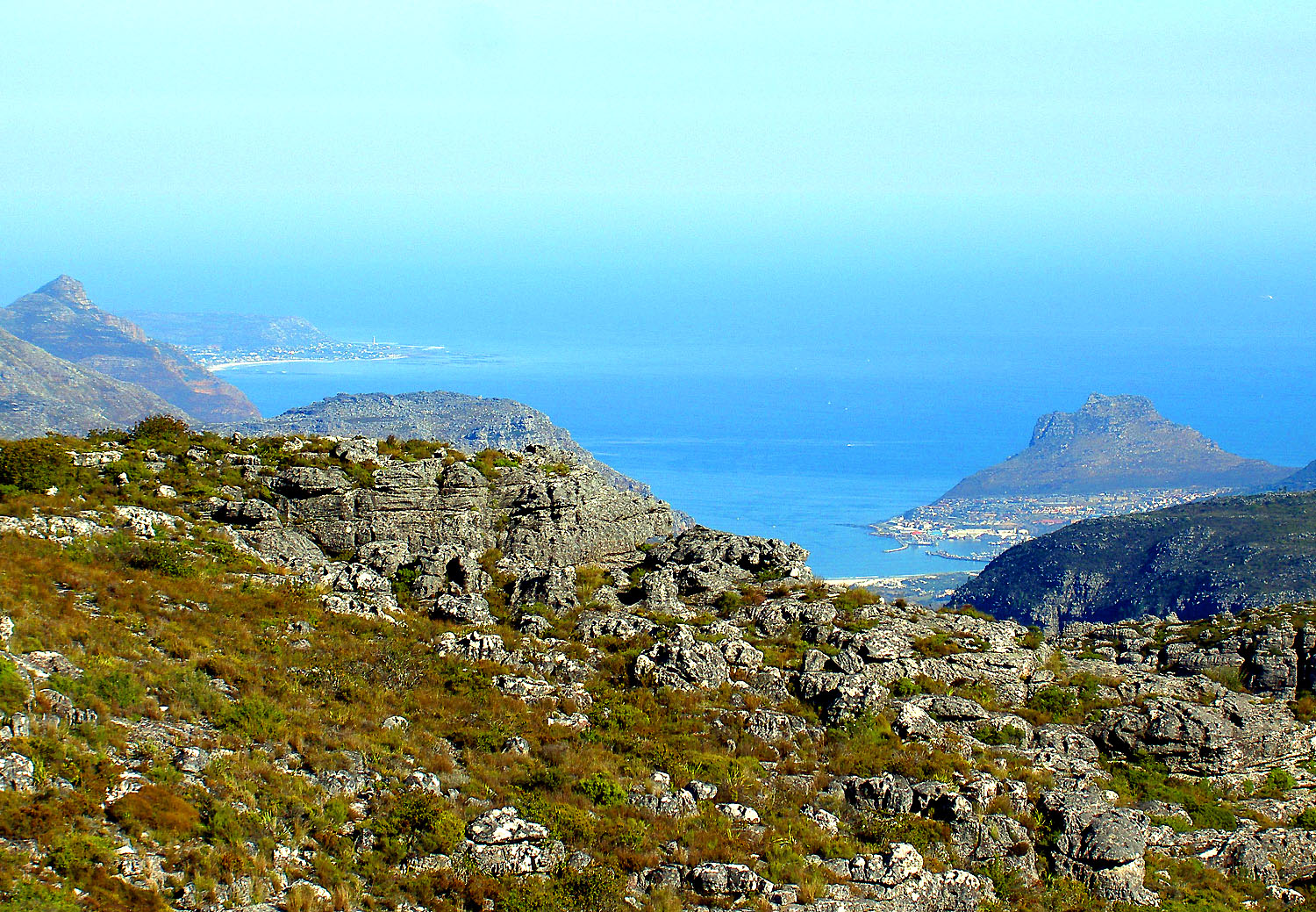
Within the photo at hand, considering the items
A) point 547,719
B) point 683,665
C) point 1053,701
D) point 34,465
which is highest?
point 34,465

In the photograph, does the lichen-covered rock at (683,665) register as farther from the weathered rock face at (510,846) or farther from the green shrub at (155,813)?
the green shrub at (155,813)

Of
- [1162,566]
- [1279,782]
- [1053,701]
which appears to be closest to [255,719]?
[1053,701]

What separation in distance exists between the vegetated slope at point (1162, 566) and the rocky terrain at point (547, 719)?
99.4 m

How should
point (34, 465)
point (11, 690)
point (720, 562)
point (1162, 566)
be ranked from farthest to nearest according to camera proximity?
point (1162, 566), point (720, 562), point (34, 465), point (11, 690)

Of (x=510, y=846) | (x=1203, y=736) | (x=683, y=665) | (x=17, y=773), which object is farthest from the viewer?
(x=683, y=665)

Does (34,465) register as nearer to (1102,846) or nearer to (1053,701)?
(1053,701)

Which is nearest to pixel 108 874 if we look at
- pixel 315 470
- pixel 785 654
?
pixel 785 654

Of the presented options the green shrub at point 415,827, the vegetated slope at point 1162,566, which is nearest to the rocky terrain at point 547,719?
the green shrub at point 415,827

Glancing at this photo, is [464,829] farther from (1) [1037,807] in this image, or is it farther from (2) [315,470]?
(2) [315,470]

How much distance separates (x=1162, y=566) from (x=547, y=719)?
428 feet

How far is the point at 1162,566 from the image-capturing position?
136m

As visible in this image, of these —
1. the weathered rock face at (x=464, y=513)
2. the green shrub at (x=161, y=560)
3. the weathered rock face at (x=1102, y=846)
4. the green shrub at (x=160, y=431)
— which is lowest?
the weathered rock face at (x=1102, y=846)

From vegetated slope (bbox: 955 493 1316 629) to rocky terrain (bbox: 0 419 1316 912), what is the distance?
326ft

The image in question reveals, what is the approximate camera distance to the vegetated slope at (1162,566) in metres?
125
